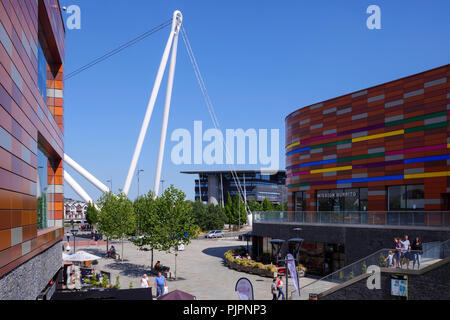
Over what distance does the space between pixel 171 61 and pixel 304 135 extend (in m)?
28.1

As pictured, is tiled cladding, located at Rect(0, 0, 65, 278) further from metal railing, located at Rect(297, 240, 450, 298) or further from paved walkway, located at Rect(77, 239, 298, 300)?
metal railing, located at Rect(297, 240, 450, 298)

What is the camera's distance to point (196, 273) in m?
32.7

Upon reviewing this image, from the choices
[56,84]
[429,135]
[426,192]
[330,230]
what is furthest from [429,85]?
[56,84]

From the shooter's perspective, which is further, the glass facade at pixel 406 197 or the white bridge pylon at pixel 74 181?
the white bridge pylon at pixel 74 181

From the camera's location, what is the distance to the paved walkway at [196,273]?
2539 centimetres

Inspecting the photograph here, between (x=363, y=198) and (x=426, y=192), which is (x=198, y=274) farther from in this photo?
(x=426, y=192)

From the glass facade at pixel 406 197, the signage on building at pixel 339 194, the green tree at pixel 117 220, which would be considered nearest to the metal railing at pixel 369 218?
the glass facade at pixel 406 197

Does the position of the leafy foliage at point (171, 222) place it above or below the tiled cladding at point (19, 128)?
below

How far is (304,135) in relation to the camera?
39031 millimetres

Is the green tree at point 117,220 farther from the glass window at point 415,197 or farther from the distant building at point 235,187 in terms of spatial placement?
the distant building at point 235,187

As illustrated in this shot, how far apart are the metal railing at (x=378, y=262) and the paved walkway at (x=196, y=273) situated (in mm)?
3807

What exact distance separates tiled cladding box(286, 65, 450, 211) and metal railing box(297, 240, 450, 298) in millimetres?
10089

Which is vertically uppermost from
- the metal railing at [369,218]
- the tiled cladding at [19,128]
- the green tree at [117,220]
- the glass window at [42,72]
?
the glass window at [42,72]

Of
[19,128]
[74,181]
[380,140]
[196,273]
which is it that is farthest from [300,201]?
[74,181]
